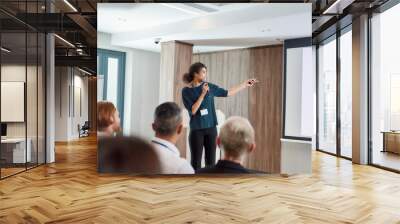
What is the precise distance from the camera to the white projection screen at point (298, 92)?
17.2ft

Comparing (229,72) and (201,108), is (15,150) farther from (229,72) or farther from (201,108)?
(229,72)

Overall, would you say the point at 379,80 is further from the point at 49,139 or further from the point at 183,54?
the point at 49,139

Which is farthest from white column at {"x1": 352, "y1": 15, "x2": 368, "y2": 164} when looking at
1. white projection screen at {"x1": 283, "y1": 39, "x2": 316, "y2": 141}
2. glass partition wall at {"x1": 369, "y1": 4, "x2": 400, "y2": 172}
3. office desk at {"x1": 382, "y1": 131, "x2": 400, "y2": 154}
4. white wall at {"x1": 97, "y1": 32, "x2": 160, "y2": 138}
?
white wall at {"x1": 97, "y1": 32, "x2": 160, "y2": 138}

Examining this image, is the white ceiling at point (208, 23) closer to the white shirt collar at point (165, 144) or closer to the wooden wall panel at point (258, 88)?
the wooden wall panel at point (258, 88)

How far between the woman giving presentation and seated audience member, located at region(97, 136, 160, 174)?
61 centimetres

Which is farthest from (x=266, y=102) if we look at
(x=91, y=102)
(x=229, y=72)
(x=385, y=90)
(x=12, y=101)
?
(x=91, y=102)

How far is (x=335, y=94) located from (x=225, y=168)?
4.53 m

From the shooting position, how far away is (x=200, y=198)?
162 inches

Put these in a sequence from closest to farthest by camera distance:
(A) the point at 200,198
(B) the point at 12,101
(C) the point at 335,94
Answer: (A) the point at 200,198
(B) the point at 12,101
(C) the point at 335,94

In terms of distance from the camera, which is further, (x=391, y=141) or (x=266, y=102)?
(x=391, y=141)

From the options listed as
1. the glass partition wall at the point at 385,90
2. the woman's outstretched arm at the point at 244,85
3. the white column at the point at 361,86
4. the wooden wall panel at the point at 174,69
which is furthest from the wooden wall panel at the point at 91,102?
the glass partition wall at the point at 385,90

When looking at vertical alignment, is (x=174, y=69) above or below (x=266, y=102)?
above

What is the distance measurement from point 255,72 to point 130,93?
5.97 ft

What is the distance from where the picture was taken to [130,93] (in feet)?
17.3
